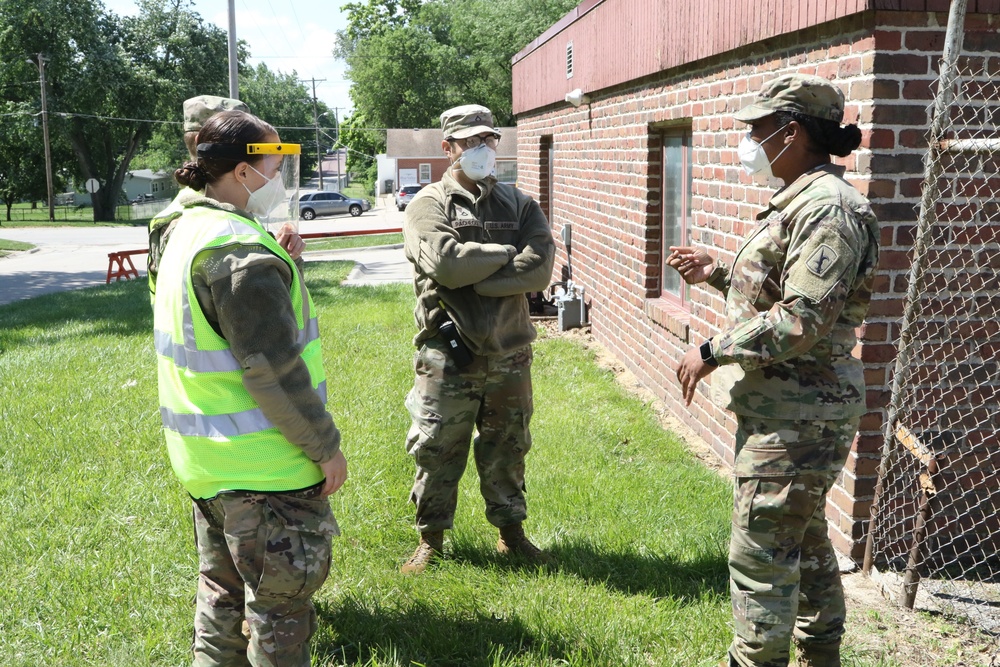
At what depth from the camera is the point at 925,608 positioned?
381cm

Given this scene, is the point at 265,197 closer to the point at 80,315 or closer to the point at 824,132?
the point at 824,132

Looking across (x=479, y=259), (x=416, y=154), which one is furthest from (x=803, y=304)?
(x=416, y=154)

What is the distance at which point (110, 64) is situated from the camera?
46.9 meters

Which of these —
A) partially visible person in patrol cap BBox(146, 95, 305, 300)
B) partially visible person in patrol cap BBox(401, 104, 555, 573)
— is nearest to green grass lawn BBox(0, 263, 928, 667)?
partially visible person in patrol cap BBox(401, 104, 555, 573)

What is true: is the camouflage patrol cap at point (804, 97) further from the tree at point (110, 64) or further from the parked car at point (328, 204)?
the tree at point (110, 64)

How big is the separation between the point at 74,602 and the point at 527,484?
2.45m

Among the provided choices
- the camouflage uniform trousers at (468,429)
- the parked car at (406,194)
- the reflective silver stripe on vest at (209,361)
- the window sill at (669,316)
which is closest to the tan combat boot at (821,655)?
the camouflage uniform trousers at (468,429)

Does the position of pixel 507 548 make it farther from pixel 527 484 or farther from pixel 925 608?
pixel 925 608

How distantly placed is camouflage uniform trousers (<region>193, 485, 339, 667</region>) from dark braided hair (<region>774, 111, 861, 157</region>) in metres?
1.92

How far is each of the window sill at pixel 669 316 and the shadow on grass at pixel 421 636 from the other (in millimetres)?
3225

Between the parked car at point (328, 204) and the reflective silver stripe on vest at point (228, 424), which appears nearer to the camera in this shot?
the reflective silver stripe on vest at point (228, 424)

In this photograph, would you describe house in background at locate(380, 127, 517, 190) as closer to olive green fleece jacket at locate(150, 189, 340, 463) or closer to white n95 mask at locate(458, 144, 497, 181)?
white n95 mask at locate(458, 144, 497, 181)

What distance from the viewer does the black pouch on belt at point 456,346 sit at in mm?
4090

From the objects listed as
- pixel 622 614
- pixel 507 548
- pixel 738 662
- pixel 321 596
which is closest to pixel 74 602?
pixel 321 596
